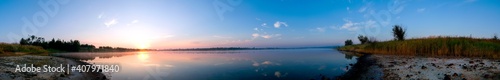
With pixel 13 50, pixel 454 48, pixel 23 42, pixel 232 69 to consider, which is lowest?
pixel 232 69

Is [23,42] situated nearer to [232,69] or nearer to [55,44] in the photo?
[55,44]

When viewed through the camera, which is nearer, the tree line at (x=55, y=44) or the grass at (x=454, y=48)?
the grass at (x=454, y=48)

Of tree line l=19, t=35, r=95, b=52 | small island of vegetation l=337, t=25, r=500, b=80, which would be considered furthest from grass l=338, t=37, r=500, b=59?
tree line l=19, t=35, r=95, b=52

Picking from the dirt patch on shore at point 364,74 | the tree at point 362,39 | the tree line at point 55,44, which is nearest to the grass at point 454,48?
the dirt patch on shore at point 364,74

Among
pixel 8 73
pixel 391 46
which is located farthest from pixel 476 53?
pixel 8 73

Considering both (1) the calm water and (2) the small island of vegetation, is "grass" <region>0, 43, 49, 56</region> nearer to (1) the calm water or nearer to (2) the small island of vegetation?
(1) the calm water

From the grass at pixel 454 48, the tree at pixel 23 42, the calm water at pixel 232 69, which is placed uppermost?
the tree at pixel 23 42

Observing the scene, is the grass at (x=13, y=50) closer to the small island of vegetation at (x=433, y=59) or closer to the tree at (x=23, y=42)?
the small island of vegetation at (x=433, y=59)

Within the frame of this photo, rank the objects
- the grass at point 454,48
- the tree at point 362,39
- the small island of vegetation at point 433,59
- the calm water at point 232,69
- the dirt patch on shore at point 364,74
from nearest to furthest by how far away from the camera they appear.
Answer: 1. the dirt patch on shore at point 364,74
2. the small island of vegetation at point 433,59
3. the calm water at point 232,69
4. the grass at point 454,48
5. the tree at point 362,39

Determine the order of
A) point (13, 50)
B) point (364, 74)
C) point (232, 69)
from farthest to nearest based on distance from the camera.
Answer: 1. point (13, 50)
2. point (232, 69)
3. point (364, 74)

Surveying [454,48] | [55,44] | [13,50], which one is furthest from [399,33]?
[55,44]

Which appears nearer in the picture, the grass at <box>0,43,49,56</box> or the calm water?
the calm water

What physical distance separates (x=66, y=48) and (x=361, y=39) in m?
110

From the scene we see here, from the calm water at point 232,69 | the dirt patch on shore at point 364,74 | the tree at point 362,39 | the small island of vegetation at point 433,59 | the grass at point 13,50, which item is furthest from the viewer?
the tree at point 362,39
